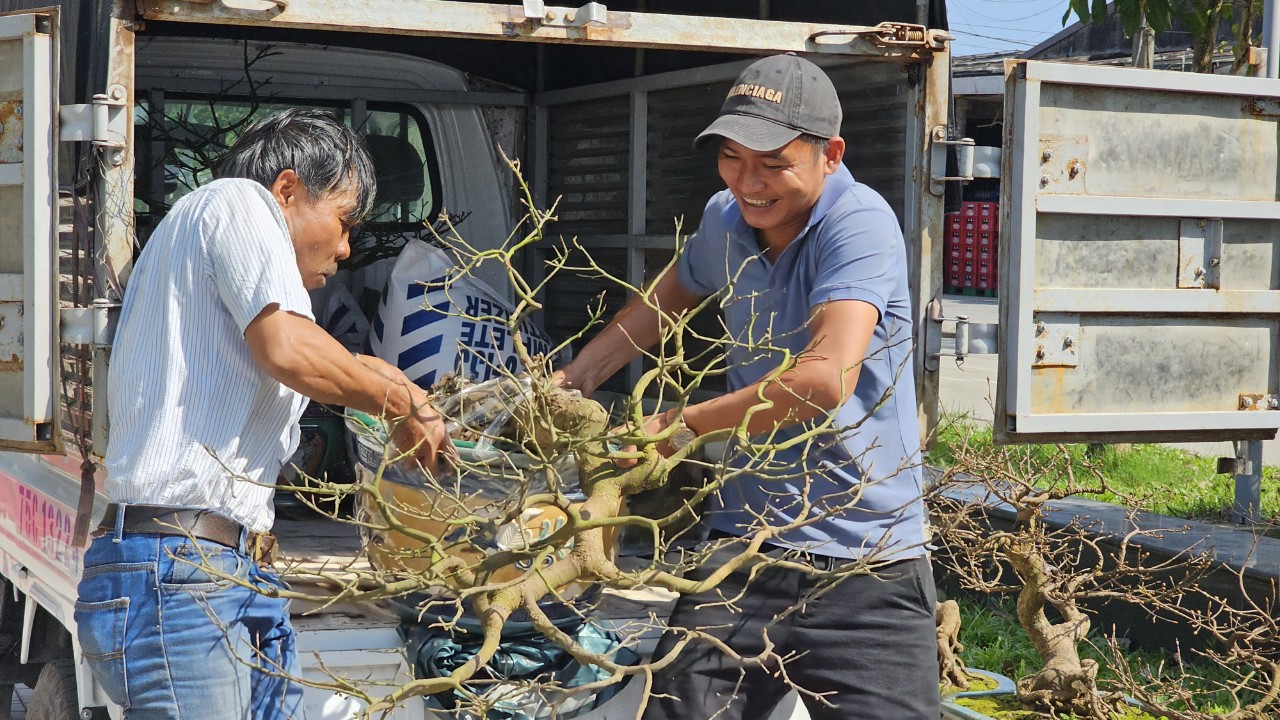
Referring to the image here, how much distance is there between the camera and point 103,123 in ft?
8.22

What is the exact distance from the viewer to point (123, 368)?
2.32 meters

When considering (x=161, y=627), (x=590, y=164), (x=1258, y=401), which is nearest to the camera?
(x=161, y=627)

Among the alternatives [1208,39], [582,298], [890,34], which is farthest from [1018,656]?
[1208,39]

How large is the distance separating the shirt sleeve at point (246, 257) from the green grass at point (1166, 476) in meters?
4.93

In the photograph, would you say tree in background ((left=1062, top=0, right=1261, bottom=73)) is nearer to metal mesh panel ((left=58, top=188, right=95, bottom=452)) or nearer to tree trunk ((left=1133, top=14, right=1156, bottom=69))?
tree trunk ((left=1133, top=14, right=1156, bottom=69))

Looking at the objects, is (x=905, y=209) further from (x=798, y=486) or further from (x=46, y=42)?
(x=46, y=42)

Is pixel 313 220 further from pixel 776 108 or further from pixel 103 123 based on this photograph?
pixel 776 108

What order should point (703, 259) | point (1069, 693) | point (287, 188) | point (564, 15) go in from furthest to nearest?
point (1069, 693) → point (703, 259) → point (564, 15) → point (287, 188)

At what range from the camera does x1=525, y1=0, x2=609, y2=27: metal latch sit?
285 cm

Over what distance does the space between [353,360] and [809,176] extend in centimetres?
101

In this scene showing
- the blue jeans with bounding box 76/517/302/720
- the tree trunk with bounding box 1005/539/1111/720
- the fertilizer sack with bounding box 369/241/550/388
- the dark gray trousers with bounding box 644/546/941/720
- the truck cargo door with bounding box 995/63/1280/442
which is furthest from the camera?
the fertilizer sack with bounding box 369/241/550/388

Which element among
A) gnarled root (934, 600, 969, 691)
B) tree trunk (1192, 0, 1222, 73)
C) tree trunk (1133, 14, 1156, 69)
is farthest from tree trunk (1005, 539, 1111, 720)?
tree trunk (1133, 14, 1156, 69)

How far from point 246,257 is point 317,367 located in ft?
0.74

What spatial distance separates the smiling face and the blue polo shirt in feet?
2.53
